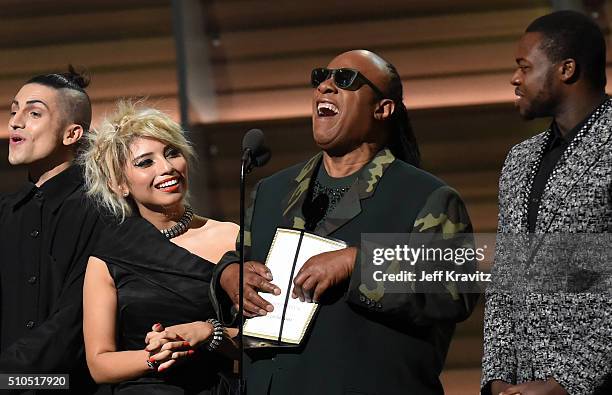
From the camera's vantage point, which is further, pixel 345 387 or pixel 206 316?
pixel 206 316

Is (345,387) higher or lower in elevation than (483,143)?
lower

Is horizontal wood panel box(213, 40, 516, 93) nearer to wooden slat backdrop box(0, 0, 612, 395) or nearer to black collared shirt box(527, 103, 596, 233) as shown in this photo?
wooden slat backdrop box(0, 0, 612, 395)

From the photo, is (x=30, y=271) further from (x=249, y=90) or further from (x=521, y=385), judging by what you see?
(x=249, y=90)

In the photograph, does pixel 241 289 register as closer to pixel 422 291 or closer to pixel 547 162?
pixel 422 291

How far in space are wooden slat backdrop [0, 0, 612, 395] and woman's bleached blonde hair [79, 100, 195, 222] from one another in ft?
5.62

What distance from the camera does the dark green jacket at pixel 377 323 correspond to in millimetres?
2824

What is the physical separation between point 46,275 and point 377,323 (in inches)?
49.6

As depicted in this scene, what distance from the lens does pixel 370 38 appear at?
579cm

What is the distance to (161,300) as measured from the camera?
3318 mm

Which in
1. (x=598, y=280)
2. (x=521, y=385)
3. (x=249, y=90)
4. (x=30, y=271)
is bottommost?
(x=521, y=385)

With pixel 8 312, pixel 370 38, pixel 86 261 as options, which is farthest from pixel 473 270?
pixel 370 38

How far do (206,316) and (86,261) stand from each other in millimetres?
520

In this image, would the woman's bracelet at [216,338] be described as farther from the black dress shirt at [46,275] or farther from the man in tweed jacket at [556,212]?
the man in tweed jacket at [556,212]

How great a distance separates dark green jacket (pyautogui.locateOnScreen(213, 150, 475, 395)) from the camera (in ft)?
9.27
